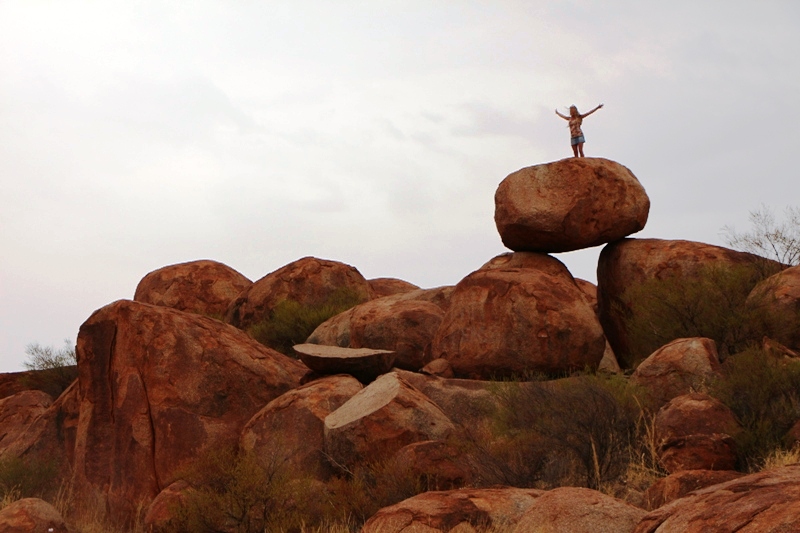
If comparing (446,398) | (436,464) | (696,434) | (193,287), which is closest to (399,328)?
(446,398)

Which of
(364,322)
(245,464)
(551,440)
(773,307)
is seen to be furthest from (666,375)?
(364,322)

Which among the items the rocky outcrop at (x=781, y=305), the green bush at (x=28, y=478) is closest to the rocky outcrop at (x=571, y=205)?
the rocky outcrop at (x=781, y=305)

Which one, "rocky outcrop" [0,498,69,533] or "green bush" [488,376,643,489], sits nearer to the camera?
"green bush" [488,376,643,489]

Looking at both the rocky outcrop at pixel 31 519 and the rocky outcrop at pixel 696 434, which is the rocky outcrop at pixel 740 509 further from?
the rocky outcrop at pixel 31 519

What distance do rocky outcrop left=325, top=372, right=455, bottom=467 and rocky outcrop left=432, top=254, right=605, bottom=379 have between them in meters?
3.05

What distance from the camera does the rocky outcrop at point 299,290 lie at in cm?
2091

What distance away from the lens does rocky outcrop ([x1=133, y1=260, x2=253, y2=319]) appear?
2309cm

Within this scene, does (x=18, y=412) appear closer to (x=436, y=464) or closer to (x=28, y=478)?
(x=28, y=478)

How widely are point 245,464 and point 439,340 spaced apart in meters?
5.28

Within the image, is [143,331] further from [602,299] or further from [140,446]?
[602,299]

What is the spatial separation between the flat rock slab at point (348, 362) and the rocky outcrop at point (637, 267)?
16.4ft

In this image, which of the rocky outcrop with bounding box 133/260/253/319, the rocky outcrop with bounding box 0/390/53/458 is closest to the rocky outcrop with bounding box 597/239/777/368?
the rocky outcrop with bounding box 133/260/253/319

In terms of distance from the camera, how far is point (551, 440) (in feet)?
35.5

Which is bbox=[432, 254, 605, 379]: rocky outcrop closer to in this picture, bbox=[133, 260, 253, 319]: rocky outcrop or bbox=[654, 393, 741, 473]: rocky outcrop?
bbox=[654, 393, 741, 473]: rocky outcrop
